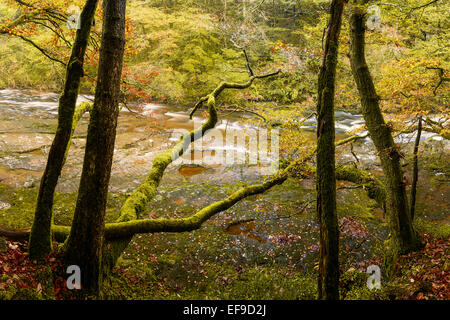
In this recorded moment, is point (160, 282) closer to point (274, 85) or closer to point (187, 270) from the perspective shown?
point (187, 270)

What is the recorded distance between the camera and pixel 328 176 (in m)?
4.10

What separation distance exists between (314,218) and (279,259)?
246 cm

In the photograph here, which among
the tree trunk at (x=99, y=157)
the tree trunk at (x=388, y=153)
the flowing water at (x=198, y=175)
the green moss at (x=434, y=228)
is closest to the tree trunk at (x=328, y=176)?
the tree trunk at (x=388, y=153)

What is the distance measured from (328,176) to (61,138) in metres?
4.03

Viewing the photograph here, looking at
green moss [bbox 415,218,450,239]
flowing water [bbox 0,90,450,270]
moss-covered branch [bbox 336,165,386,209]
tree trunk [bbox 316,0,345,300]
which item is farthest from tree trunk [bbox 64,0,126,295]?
green moss [bbox 415,218,450,239]

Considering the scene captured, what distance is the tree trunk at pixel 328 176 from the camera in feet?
13.1

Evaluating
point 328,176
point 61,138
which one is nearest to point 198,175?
point 61,138

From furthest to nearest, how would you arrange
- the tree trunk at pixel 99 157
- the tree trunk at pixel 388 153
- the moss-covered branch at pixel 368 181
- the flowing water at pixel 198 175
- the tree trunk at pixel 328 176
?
1. the flowing water at pixel 198 175
2. the moss-covered branch at pixel 368 181
3. the tree trunk at pixel 388 153
4. the tree trunk at pixel 328 176
5. the tree trunk at pixel 99 157

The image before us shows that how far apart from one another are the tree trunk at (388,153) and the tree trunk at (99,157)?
5.00 metres

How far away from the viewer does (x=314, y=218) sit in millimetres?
9523

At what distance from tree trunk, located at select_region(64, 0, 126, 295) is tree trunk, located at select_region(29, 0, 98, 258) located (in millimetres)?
502

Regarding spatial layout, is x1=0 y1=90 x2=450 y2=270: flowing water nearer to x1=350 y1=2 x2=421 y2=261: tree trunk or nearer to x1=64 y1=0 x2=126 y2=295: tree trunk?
x1=350 y1=2 x2=421 y2=261: tree trunk

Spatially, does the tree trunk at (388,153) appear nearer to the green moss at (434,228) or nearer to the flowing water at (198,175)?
the green moss at (434,228)

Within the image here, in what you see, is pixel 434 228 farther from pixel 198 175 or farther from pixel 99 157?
pixel 99 157
